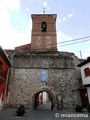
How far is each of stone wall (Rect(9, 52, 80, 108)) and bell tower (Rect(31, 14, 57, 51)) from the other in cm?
768

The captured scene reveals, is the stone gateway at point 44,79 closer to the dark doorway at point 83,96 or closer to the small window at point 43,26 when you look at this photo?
the dark doorway at point 83,96

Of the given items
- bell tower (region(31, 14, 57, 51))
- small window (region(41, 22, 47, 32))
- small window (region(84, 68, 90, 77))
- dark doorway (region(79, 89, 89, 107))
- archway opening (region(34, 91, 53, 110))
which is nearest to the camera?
small window (region(84, 68, 90, 77))

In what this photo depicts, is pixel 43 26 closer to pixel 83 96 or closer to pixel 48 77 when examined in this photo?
pixel 48 77

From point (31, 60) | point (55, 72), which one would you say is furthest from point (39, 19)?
point (55, 72)

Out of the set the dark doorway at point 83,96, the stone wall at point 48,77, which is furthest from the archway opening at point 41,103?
the dark doorway at point 83,96

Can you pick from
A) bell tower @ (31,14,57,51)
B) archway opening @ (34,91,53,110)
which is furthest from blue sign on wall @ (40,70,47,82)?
bell tower @ (31,14,57,51)

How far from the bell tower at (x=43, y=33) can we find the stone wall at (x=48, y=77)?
25.2ft

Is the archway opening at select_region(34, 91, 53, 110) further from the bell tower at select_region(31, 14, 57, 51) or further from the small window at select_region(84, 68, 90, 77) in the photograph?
the bell tower at select_region(31, 14, 57, 51)

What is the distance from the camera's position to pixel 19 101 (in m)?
16.2

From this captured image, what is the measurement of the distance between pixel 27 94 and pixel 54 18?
20.8 metres

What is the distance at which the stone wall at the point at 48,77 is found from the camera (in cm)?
1659

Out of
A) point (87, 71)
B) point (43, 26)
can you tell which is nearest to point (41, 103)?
point (43, 26)

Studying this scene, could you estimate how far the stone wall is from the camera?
1659cm

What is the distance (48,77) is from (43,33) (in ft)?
44.9
